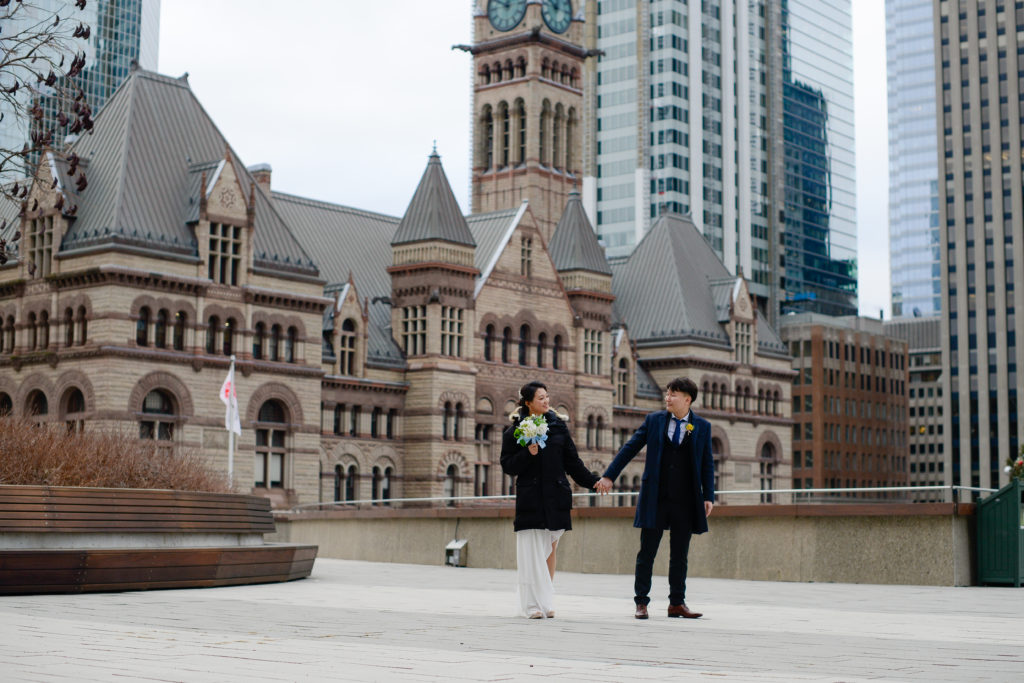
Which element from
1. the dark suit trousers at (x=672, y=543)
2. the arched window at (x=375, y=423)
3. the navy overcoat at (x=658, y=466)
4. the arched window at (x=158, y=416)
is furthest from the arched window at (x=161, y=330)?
the dark suit trousers at (x=672, y=543)

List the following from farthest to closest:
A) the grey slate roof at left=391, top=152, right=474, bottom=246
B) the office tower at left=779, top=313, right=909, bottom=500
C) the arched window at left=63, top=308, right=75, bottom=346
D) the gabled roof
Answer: the office tower at left=779, top=313, right=909, bottom=500 → the gabled roof → the grey slate roof at left=391, top=152, right=474, bottom=246 → the arched window at left=63, top=308, right=75, bottom=346

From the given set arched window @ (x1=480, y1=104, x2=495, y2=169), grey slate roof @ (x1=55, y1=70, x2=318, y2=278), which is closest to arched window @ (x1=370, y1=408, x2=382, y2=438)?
grey slate roof @ (x1=55, y1=70, x2=318, y2=278)

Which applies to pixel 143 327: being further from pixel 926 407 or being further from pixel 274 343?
pixel 926 407

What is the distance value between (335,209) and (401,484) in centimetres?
1598

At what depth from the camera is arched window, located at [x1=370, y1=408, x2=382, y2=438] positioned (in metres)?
67.5

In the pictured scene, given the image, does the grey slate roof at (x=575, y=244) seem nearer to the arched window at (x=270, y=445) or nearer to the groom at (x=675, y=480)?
the arched window at (x=270, y=445)

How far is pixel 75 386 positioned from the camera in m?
55.4

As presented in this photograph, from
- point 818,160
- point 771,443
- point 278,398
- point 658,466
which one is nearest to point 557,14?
point 771,443

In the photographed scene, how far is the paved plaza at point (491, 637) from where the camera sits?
32.5ft

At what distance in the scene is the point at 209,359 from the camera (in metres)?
57.2

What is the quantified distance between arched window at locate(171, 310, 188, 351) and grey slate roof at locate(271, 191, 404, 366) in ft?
39.7

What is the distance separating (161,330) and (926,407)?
124 meters

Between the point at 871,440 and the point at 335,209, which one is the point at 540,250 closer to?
the point at 335,209

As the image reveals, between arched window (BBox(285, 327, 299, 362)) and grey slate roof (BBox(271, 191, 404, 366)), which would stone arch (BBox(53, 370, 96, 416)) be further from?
grey slate roof (BBox(271, 191, 404, 366))
